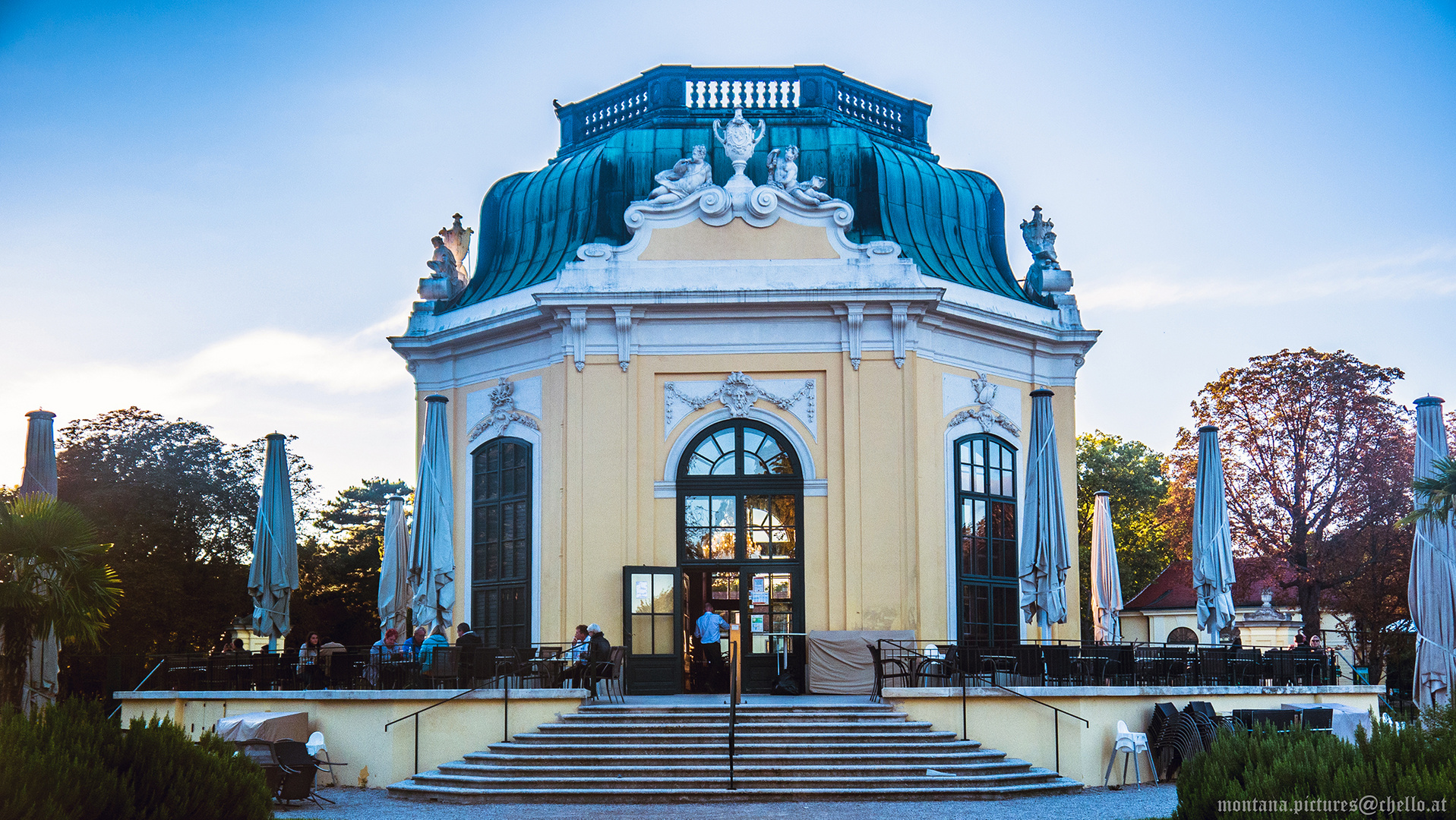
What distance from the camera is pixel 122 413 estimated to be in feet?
111

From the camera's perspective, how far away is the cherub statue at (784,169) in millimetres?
20453

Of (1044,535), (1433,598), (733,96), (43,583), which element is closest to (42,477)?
(43,583)

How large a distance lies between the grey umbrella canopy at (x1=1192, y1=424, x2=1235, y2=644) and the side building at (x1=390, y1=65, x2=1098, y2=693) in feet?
8.10

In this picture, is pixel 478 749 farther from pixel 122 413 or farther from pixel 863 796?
pixel 122 413

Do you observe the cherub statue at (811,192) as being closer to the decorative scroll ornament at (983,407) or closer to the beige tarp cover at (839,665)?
the decorative scroll ornament at (983,407)

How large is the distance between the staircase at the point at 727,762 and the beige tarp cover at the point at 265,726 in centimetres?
170

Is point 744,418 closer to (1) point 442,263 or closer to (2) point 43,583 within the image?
(1) point 442,263

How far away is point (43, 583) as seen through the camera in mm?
13055

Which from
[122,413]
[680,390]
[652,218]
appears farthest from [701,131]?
[122,413]

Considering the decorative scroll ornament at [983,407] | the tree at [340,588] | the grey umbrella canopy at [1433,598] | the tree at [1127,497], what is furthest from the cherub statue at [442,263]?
the tree at [1127,497]

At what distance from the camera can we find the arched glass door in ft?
64.3

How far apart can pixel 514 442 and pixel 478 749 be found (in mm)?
6593

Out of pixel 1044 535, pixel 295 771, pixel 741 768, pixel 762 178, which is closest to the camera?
pixel 295 771

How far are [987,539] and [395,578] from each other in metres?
8.76
